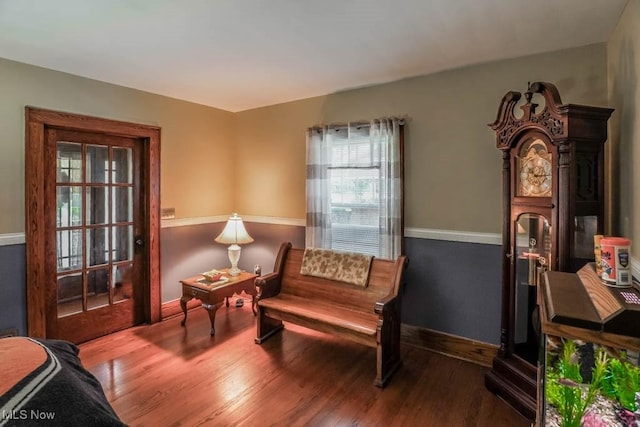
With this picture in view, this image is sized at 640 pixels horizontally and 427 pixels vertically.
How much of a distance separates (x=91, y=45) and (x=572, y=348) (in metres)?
3.20

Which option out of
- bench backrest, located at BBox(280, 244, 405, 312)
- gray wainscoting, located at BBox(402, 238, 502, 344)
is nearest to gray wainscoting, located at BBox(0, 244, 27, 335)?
bench backrest, located at BBox(280, 244, 405, 312)

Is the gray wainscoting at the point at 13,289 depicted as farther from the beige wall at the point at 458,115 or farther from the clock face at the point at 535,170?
the clock face at the point at 535,170

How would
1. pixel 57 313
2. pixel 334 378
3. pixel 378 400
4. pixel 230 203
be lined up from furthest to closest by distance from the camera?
pixel 230 203, pixel 57 313, pixel 334 378, pixel 378 400

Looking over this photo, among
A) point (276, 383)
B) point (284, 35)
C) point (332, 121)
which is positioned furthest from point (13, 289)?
point (332, 121)

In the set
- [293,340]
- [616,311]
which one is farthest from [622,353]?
[293,340]

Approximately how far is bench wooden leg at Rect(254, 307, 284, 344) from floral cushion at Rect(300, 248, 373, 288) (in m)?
0.55

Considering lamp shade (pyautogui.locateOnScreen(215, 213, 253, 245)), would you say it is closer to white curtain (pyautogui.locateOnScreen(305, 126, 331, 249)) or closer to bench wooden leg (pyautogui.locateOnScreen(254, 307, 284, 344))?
white curtain (pyautogui.locateOnScreen(305, 126, 331, 249))

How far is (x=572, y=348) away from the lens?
3.53 ft

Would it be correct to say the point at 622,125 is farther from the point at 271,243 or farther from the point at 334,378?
the point at 271,243

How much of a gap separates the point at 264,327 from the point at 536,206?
2438 millimetres

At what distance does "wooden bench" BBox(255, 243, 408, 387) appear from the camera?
247cm

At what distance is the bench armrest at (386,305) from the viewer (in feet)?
7.90

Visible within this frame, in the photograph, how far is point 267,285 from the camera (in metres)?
3.15

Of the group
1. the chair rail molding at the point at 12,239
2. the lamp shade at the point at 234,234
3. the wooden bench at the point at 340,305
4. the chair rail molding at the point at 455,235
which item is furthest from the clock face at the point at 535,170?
the chair rail molding at the point at 12,239
